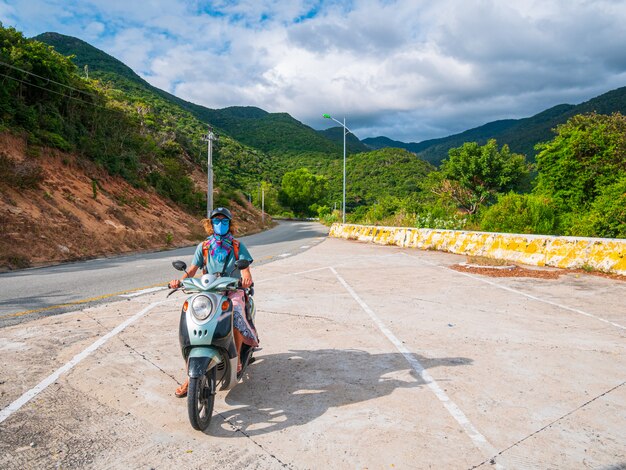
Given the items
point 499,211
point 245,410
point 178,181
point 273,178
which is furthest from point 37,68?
point 273,178

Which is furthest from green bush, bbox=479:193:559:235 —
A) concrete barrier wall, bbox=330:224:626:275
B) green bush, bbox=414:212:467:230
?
green bush, bbox=414:212:467:230

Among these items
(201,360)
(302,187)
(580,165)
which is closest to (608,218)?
(580,165)

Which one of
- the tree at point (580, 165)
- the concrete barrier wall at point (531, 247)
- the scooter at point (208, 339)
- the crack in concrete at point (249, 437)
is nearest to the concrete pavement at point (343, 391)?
the crack in concrete at point (249, 437)

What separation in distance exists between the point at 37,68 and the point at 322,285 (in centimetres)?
2299

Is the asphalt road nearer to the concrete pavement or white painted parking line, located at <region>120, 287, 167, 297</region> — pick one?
white painted parking line, located at <region>120, 287, 167, 297</region>

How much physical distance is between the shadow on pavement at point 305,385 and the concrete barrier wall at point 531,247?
28.6 feet

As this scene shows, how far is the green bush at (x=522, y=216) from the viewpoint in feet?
54.3

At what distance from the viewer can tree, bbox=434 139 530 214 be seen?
34.2 metres

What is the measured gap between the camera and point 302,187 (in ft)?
339

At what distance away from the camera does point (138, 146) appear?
33531 mm

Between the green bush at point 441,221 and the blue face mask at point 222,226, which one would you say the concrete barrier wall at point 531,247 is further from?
the blue face mask at point 222,226

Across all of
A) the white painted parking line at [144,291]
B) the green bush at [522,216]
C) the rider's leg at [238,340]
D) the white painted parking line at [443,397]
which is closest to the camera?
the white painted parking line at [443,397]

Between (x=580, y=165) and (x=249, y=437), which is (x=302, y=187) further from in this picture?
(x=249, y=437)

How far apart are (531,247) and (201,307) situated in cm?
1257
